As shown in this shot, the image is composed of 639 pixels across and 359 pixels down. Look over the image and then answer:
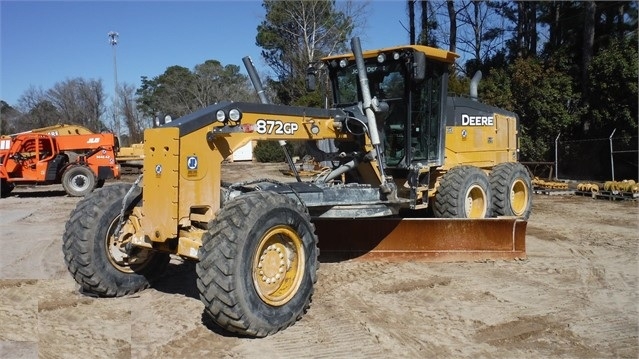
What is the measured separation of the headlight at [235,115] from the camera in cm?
512

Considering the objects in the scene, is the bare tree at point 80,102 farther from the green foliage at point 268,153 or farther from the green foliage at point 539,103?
the green foliage at point 539,103

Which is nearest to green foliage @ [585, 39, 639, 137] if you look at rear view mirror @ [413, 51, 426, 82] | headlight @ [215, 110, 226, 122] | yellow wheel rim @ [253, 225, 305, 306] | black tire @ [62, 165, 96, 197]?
rear view mirror @ [413, 51, 426, 82]

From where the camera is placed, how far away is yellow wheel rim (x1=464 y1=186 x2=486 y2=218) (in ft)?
27.7

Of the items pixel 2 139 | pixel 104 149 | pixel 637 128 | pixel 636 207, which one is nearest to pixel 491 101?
Result: pixel 637 128

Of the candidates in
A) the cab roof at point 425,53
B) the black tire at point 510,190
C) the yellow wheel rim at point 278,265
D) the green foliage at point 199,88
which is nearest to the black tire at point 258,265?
the yellow wheel rim at point 278,265

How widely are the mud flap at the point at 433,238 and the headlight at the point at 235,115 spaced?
2.39m

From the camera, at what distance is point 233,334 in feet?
15.3

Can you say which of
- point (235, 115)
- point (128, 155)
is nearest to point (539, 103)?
point (128, 155)

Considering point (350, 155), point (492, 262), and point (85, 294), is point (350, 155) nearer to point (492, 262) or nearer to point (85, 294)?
point (492, 262)

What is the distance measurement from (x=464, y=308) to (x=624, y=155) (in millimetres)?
17065

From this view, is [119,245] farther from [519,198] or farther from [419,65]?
[519,198]

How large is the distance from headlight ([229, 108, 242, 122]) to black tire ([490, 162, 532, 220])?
5169 millimetres

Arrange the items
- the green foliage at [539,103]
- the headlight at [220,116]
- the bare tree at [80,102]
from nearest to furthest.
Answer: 1. the headlight at [220,116]
2. the green foliage at [539,103]
3. the bare tree at [80,102]

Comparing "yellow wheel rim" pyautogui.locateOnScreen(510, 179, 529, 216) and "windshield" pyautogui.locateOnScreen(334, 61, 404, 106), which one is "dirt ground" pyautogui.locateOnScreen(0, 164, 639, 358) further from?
"windshield" pyautogui.locateOnScreen(334, 61, 404, 106)
